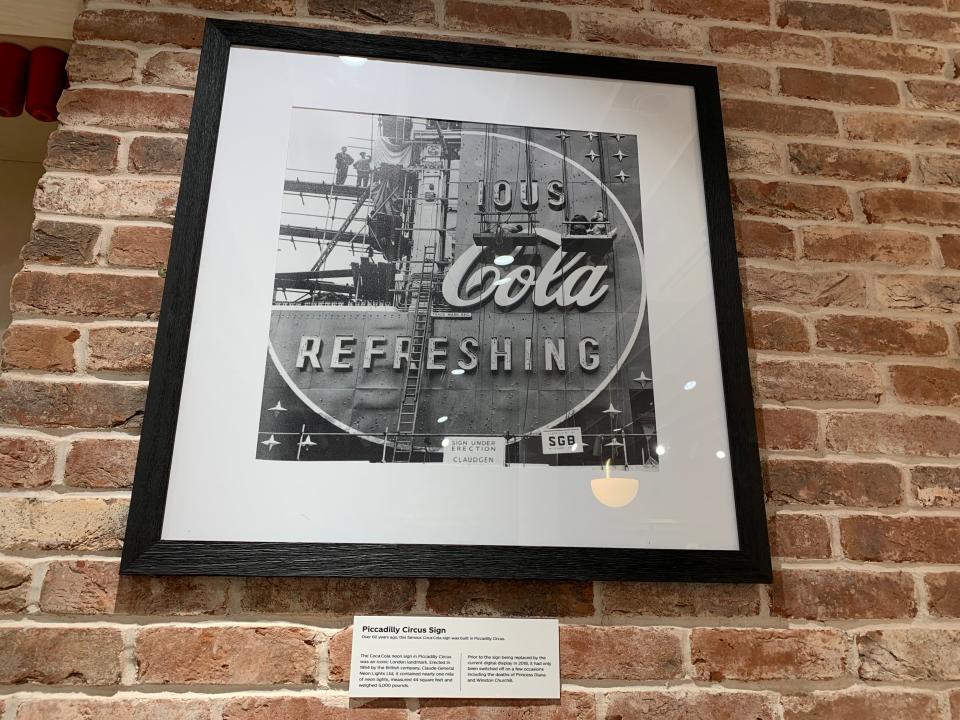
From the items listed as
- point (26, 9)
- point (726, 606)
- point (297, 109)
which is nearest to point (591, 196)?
point (297, 109)

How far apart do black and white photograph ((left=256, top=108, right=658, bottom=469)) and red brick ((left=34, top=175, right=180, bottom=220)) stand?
0.69 ft

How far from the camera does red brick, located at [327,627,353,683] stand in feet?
3.01

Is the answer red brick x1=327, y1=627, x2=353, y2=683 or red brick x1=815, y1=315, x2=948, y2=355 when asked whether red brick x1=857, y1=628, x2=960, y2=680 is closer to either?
red brick x1=815, y1=315, x2=948, y2=355

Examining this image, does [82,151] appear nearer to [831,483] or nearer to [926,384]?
[831,483]

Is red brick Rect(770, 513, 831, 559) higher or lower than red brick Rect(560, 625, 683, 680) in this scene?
higher

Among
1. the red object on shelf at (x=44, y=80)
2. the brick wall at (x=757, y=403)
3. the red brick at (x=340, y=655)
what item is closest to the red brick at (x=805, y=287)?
the brick wall at (x=757, y=403)

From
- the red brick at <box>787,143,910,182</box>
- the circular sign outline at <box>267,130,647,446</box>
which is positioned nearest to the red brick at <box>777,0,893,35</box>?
the red brick at <box>787,143,910,182</box>

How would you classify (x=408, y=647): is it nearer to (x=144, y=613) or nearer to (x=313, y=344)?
(x=144, y=613)

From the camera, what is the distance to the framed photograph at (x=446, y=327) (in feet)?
3.17

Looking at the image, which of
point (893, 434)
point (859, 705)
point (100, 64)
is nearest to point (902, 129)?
point (893, 434)

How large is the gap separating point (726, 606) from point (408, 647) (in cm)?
48

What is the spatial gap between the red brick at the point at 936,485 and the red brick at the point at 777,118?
2.14 feet

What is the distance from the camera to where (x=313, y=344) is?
1.03 m

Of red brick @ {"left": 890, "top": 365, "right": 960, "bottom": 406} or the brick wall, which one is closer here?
the brick wall
